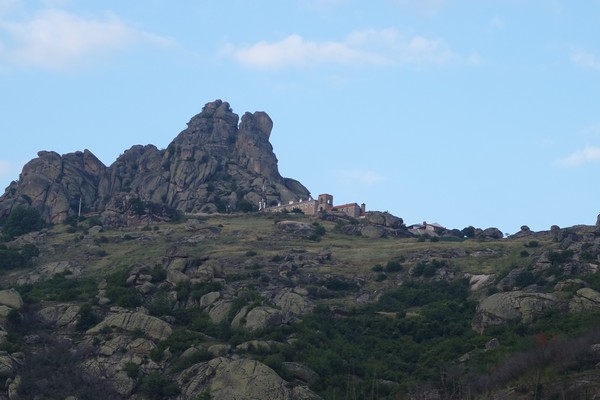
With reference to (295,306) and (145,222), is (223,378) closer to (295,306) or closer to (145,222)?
(295,306)

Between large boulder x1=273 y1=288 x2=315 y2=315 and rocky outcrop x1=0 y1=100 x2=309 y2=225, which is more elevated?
rocky outcrop x1=0 y1=100 x2=309 y2=225

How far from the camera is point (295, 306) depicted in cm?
10556

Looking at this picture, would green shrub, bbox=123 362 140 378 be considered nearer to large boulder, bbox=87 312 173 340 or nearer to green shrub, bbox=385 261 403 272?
large boulder, bbox=87 312 173 340

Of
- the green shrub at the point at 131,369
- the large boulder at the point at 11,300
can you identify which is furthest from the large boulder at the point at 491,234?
the green shrub at the point at 131,369

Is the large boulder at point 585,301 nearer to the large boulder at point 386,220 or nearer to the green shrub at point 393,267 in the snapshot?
the green shrub at point 393,267

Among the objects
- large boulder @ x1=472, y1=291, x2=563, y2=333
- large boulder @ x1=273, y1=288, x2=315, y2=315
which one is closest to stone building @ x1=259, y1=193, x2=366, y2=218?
large boulder @ x1=273, y1=288, x2=315, y2=315

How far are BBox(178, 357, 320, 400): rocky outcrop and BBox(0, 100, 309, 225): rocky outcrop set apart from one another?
73.4 meters

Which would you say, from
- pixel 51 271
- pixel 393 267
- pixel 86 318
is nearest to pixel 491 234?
pixel 393 267

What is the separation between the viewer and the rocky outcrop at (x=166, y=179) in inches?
6526

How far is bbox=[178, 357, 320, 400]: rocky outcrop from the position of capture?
7981cm

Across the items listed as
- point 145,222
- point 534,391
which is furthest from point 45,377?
point 145,222

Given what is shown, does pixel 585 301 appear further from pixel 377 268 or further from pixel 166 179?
pixel 166 179

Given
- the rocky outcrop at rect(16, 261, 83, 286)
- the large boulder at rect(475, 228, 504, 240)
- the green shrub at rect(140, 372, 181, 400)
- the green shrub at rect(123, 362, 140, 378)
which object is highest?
the large boulder at rect(475, 228, 504, 240)

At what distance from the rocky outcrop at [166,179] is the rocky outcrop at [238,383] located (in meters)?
73.4
